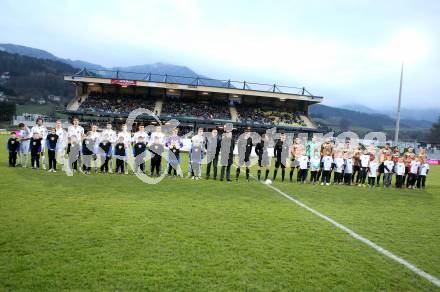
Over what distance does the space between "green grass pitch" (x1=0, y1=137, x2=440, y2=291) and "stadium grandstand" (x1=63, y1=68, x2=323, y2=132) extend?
35.3 m

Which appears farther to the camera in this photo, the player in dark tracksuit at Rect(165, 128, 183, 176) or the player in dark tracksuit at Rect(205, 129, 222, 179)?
the player in dark tracksuit at Rect(165, 128, 183, 176)

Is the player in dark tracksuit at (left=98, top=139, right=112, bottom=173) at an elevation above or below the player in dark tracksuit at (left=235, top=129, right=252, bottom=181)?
below

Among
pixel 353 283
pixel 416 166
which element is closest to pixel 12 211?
pixel 353 283

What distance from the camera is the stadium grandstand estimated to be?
44.2 meters

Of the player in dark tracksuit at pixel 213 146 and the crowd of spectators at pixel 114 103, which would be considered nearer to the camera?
the player in dark tracksuit at pixel 213 146

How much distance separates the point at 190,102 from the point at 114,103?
10932 mm

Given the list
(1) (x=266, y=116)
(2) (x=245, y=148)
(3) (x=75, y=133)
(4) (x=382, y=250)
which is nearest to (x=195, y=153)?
(2) (x=245, y=148)

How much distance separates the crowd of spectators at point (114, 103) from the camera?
1725 inches

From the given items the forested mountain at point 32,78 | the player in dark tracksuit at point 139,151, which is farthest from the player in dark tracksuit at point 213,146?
the forested mountain at point 32,78

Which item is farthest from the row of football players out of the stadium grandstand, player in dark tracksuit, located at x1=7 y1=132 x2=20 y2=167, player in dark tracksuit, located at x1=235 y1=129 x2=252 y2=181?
the stadium grandstand

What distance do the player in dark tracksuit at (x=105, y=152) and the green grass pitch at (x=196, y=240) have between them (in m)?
3.14

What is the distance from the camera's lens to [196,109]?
47.3 metres

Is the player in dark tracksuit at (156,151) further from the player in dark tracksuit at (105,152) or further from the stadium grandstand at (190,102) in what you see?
the stadium grandstand at (190,102)

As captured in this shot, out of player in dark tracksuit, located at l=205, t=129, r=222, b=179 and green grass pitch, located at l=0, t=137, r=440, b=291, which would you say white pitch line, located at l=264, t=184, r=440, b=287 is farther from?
player in dark tracksuit, located at l=205, t=129, r=222, b=179
